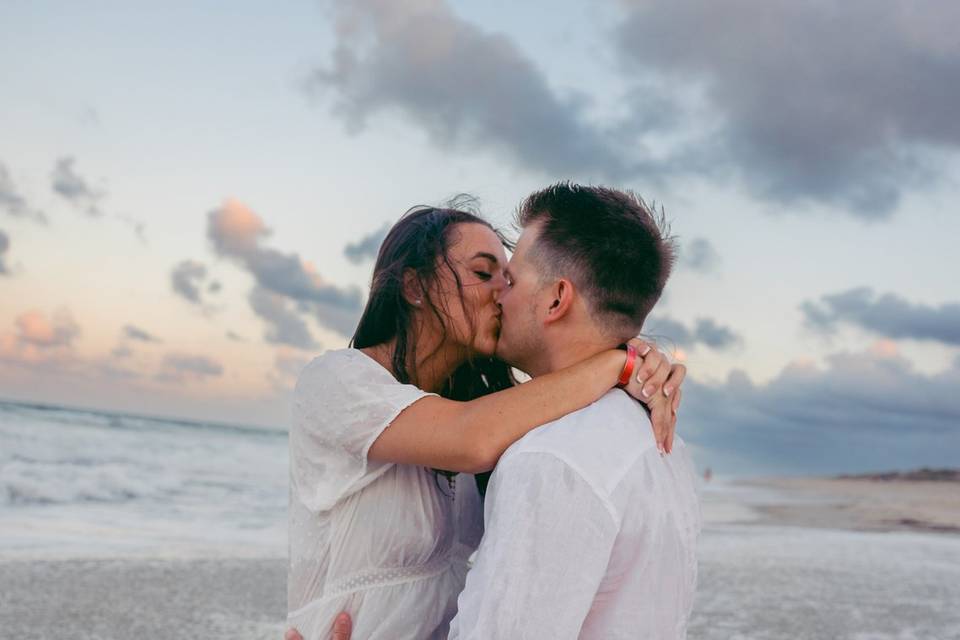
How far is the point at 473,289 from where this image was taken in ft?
10.1

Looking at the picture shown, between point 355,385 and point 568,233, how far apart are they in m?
0.75

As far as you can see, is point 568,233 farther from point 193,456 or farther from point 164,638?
point 193,456

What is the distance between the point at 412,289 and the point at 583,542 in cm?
139

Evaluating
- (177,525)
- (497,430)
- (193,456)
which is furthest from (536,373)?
(193,456)

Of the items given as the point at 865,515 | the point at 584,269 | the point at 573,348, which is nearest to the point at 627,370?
the point at 573,348

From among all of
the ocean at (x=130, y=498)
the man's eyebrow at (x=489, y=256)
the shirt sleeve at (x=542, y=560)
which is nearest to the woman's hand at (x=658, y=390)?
the shirt sleeve at (x=542, y=560)

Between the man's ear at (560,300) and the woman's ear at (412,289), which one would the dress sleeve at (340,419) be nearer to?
the woman's ear at (412,289)

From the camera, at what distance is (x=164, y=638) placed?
263 inches

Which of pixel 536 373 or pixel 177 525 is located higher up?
pixel 536 373

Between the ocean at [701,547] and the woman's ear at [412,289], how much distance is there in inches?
174

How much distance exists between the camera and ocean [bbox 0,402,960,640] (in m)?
8.04

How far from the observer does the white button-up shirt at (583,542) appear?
1.95 m

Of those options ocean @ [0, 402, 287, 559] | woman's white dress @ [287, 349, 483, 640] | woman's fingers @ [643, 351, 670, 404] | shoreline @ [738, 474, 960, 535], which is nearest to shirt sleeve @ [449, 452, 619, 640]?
woman's fingers @ [643, 351, 670, 404]

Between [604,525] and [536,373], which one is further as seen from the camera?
[536,373]
